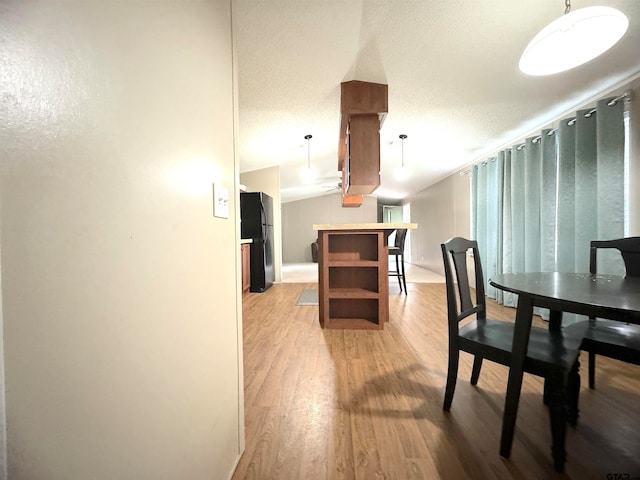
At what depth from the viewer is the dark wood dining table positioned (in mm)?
802

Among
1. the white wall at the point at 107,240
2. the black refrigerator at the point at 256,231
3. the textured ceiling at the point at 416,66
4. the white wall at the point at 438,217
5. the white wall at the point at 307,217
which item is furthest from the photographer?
the white wall at the point at 307,217

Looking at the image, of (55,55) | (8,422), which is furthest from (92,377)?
(55,55)

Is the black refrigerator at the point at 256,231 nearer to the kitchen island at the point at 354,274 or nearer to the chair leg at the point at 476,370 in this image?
the kitchen island at the point at 354,274

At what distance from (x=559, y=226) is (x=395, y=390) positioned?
7.74 ft

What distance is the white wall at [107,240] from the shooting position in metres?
0.33

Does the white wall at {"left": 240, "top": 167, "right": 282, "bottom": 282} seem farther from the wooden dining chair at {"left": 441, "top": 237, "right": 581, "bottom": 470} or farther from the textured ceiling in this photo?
the wooden dining chair at {"left": 441, "top": 237, "right": 581, "bottom": 470}

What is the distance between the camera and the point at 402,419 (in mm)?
1252

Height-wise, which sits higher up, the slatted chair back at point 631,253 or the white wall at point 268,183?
the white wall at point 268,183

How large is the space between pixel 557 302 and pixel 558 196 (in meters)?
2.24

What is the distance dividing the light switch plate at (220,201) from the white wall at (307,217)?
26.1ft

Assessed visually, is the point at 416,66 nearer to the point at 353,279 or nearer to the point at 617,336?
the point at 353,279

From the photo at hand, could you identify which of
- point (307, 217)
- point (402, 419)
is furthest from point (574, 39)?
point (307, 217)

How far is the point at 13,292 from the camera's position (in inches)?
12.5

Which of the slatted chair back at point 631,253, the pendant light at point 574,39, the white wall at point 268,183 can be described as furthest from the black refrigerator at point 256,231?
the slatted chair back at point 631,253
